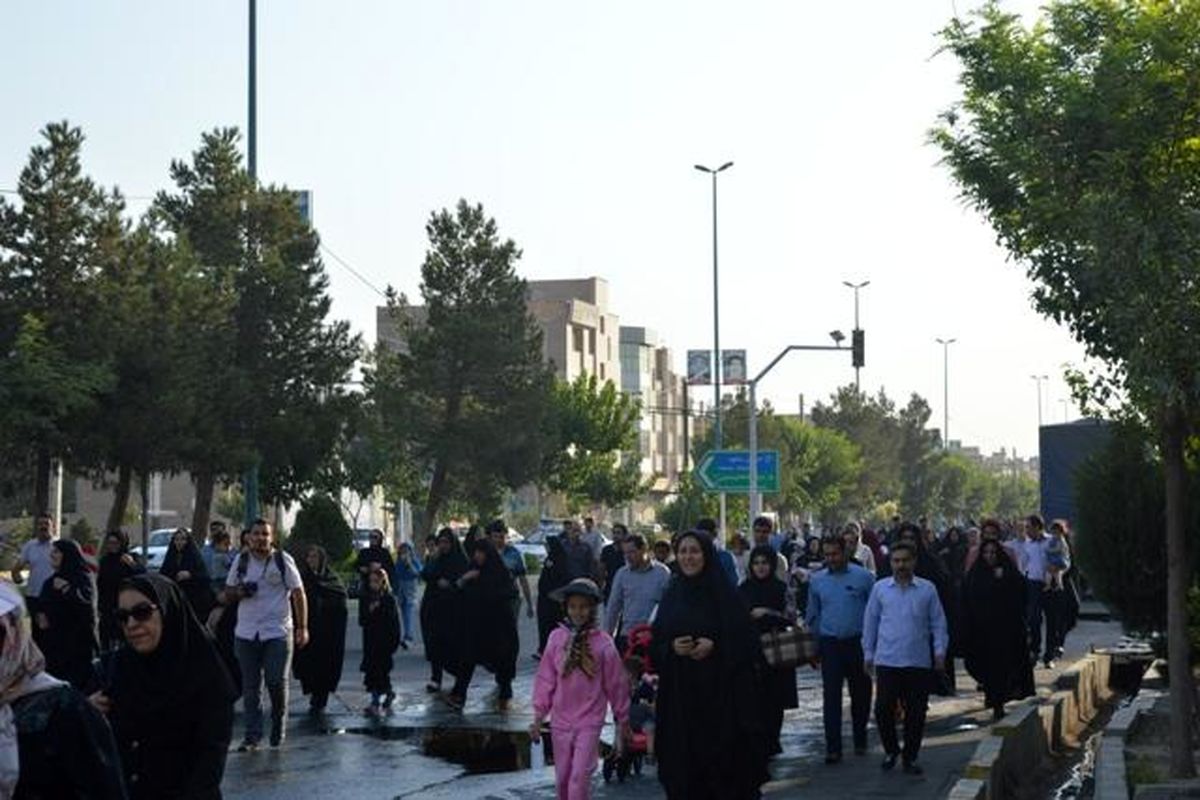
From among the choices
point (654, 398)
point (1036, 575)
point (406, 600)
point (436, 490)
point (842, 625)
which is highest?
point (654, 398)

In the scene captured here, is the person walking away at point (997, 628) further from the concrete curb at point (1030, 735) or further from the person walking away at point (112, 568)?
the person walking away at point (112, 568)

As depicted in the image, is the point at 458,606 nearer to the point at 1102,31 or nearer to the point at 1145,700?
the point at 1145,700

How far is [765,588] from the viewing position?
54.0 feet

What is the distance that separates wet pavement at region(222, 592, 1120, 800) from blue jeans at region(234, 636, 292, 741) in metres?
0.27

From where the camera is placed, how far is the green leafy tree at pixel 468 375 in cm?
7281

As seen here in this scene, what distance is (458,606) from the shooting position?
21.8m

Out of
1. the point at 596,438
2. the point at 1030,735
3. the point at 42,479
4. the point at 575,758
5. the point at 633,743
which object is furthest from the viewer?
the point at 596,438

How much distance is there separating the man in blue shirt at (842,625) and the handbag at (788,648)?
1280mm

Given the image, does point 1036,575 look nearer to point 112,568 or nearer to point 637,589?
point 637,589

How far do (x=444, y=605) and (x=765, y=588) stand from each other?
635 centimetres

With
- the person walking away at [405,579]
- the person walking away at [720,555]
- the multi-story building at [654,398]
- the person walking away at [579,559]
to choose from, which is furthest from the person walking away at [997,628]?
the multi-story building at [654,398]

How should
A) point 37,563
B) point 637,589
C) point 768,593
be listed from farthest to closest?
point 37,563 < point 637,589 < point 768,593

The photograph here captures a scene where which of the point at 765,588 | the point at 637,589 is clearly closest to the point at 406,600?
the point at 637,589

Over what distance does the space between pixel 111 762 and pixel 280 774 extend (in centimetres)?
1028
